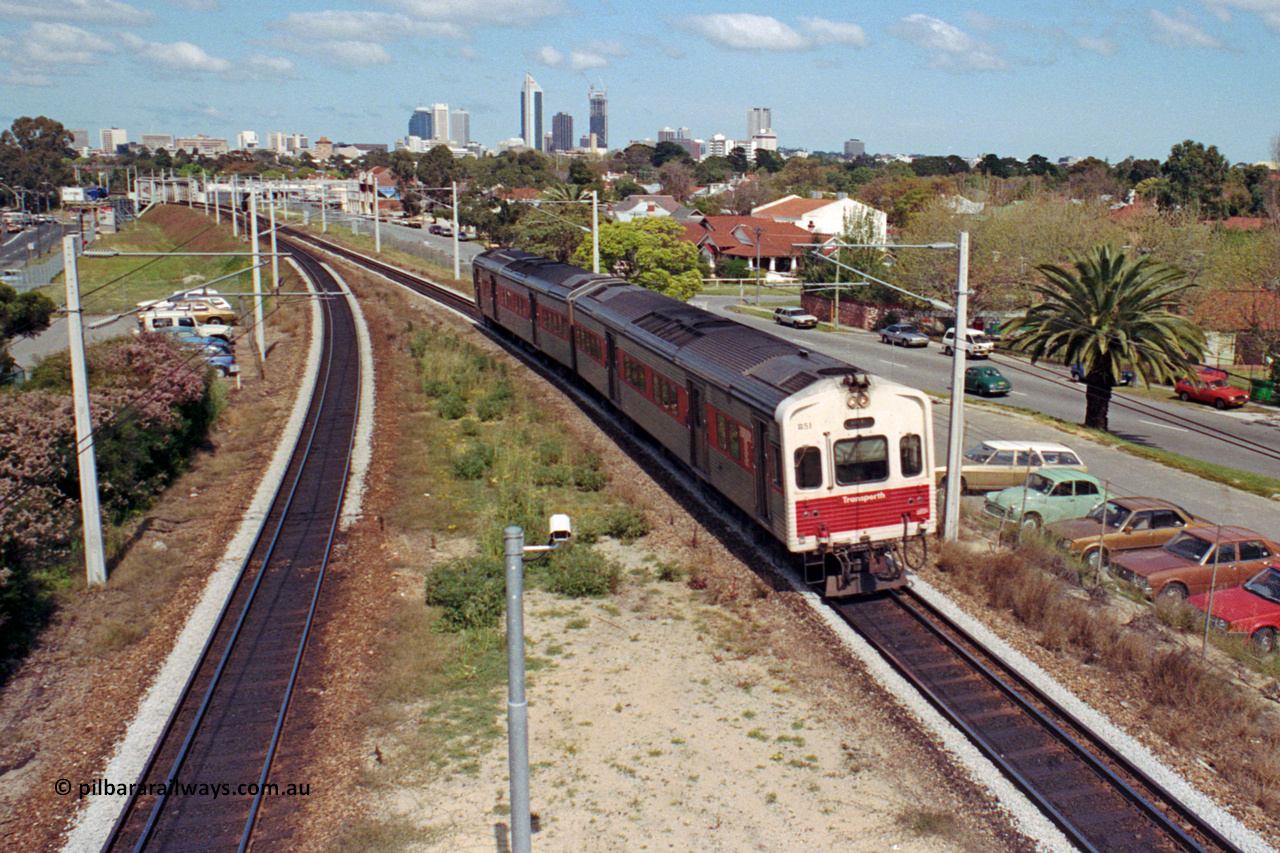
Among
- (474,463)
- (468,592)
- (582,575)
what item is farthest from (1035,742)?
(474,463)

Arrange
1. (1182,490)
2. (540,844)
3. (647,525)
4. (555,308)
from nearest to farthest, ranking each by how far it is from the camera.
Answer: (540,844) < (647,525) < (1182,490) < (555,308)

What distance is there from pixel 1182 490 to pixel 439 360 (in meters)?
24.8

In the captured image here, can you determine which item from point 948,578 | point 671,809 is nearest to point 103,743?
point 671,809

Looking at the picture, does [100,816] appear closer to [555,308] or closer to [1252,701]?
[1252,701]

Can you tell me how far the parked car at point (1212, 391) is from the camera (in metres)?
43.8

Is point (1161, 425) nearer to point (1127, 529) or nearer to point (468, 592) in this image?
point (1127, 529)

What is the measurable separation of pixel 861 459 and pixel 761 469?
1.65 m

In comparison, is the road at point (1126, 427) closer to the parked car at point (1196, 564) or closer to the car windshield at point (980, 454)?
the car windshield at point (980, 454)

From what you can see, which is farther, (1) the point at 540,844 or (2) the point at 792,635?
(2) the point at 792,635

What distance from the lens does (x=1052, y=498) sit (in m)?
22.0

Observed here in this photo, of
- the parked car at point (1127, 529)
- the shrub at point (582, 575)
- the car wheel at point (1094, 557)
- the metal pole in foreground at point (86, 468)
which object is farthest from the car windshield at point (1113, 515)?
the metal pole in foreground at point (86, 468)

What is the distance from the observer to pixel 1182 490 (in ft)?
87.1

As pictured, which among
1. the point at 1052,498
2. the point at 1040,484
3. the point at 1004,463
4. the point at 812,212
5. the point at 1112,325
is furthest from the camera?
the point at 812,212

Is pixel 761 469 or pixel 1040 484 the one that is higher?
pixel 761 469
